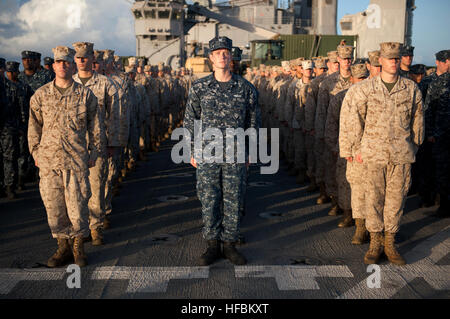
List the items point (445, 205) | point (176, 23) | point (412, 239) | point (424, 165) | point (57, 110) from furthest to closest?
point (176, 23) < point (424, 165) < point (445, 205) < point (412, 239) < point (57, 110)

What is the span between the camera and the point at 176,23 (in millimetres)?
49406

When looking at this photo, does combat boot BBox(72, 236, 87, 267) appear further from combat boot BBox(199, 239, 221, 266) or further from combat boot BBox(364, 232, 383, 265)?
combat boot BBox(364, 232, 383, 265)

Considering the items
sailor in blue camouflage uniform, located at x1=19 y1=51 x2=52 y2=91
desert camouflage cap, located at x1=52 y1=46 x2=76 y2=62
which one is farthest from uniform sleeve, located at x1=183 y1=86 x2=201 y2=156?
sailor in blue camouflage uniform, located at x1=19 y1=51 x2=52 y2=91

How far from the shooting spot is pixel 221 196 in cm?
494

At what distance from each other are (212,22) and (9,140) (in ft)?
170

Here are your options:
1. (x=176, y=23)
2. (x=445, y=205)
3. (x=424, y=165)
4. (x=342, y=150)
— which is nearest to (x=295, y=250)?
(x=342, y=150)

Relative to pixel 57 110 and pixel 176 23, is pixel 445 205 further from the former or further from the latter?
pixel 176 23

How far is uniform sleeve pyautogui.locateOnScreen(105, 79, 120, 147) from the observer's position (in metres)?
5.78

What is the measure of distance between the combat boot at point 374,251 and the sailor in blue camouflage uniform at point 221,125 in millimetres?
1250

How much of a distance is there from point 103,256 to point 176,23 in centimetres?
4701

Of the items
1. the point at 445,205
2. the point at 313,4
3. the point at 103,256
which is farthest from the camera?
the point at 313,4

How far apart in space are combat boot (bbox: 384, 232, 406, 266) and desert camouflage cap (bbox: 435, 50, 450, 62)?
3.10 m

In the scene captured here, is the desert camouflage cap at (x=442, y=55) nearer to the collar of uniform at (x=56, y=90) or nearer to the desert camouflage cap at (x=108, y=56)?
the desert camouflage cap at (x=108, y=56)

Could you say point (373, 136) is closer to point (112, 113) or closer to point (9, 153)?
point (112, 113)
